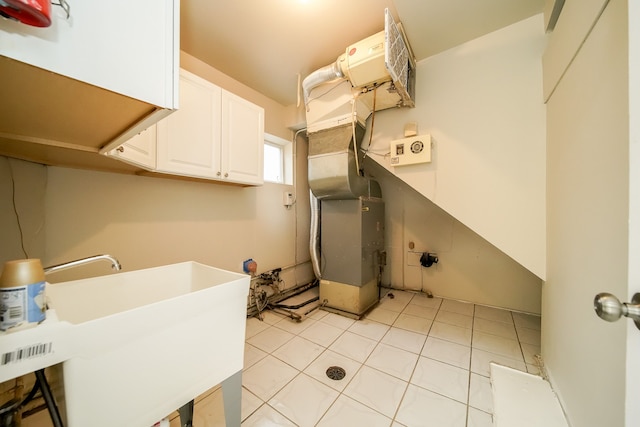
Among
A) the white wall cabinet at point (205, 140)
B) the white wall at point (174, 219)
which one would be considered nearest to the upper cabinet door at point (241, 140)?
the white wall cabinet at point (205, 140)

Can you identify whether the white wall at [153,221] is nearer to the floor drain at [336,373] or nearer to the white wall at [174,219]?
the white wall at [174,219]

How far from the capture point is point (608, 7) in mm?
776

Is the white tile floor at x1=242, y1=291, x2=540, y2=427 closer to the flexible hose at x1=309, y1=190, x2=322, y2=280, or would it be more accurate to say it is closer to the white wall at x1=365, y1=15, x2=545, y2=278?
the flexible hose at x1=309, y1=190, x2=322, y2=280

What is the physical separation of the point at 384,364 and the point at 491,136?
1.93 m

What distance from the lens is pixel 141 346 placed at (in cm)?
63

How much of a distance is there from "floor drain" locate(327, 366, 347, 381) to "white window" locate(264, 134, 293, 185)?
211 cm

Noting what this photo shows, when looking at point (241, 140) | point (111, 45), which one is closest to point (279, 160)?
point (241, 140)

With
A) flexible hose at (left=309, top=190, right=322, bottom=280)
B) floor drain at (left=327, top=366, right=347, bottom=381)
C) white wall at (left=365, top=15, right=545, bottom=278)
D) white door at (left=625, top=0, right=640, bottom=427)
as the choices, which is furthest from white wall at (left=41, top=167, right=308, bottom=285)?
white door at (left=625, top=0, right=640, bottom=427)

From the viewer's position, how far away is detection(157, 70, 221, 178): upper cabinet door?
1.42 m

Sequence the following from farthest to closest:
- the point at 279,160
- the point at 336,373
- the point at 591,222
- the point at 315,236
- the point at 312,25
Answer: the point at 279,160 < the point at 315,236 < the point at 312,25 < the point at 336,373 < the point at 591,222

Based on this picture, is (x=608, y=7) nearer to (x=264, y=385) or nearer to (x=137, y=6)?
(x=137, y=6)

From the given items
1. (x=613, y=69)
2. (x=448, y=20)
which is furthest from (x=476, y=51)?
(x=613, y=69)

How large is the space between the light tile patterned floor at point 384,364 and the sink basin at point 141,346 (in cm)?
62

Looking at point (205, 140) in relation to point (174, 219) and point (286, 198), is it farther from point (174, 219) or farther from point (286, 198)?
point (286, 198)
